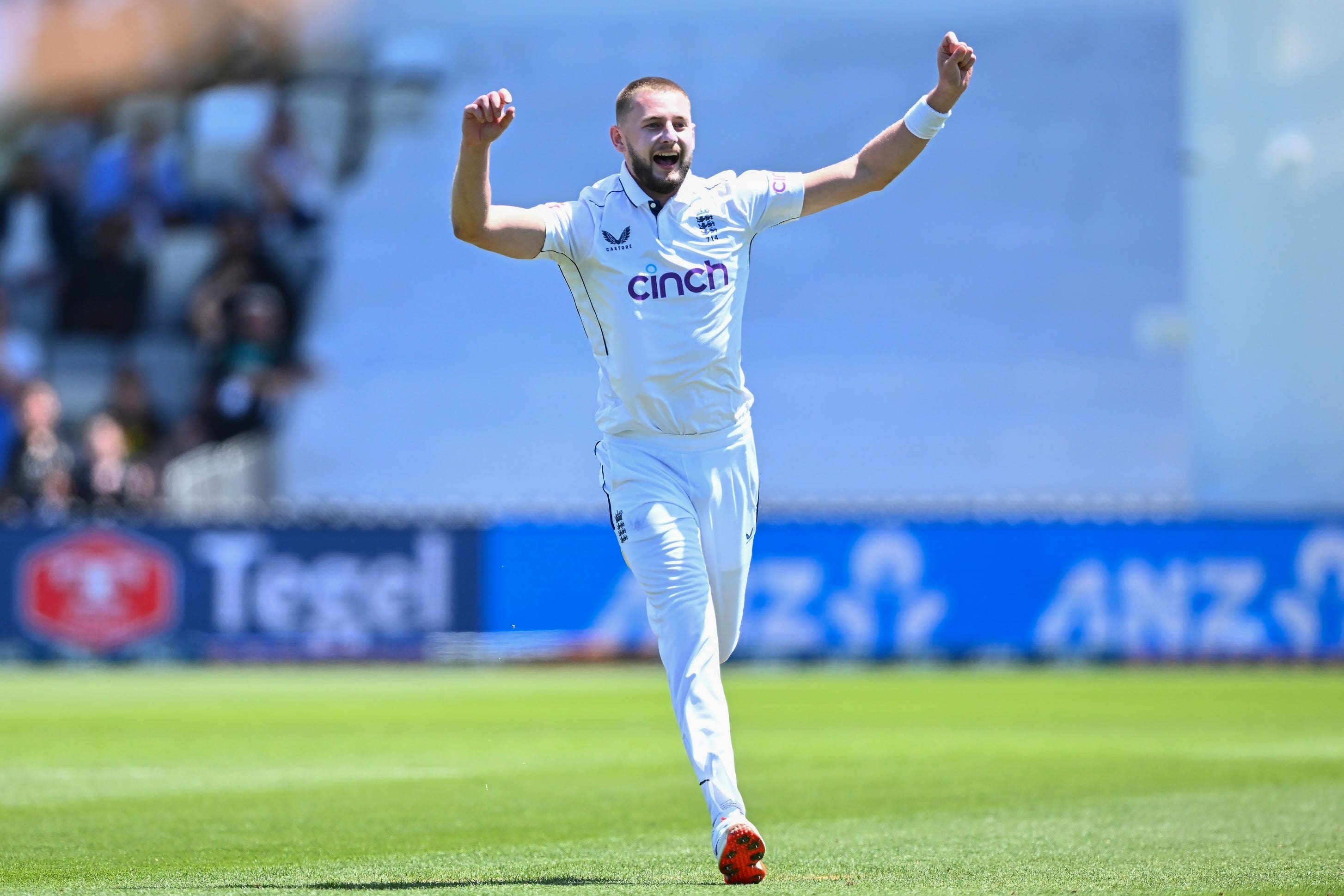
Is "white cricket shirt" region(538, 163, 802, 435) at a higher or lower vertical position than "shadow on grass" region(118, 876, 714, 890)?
higher

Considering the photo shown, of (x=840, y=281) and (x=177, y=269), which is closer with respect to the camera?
(x=177, y=269)

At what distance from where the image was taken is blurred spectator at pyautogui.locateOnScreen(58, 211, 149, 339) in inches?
1059

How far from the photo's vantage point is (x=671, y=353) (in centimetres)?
595

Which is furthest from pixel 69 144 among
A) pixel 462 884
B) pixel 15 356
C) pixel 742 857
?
pixel 742 857

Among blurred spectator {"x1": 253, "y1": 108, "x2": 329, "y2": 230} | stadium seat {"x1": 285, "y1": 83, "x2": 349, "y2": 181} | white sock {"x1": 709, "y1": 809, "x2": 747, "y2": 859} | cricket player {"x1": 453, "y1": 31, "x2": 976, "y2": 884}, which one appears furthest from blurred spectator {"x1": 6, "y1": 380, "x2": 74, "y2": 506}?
white sock {"x1": 709, "y1": 809, "x2": 747, "y2": 859}

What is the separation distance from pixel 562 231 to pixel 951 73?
53.2 inches

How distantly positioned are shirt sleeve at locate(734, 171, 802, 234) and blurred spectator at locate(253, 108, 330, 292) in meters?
21.8

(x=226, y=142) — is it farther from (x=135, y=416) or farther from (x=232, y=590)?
(x=232, y=590)

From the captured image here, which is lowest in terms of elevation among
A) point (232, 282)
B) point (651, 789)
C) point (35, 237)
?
point (651, 789)

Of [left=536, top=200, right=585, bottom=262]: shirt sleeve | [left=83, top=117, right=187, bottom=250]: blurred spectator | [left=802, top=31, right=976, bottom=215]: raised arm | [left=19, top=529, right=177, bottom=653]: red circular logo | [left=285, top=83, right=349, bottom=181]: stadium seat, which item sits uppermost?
[left=285, top=83, right=349, bottom=181]: stadium seat

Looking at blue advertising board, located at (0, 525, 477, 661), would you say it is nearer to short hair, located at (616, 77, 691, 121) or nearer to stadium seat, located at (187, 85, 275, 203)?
stadium seat, located at (187, 85, 275, 203)

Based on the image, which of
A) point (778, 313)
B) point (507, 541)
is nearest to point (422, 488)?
point (778, 313)

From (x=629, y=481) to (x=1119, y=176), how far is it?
23.2m

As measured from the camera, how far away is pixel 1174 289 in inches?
1081
